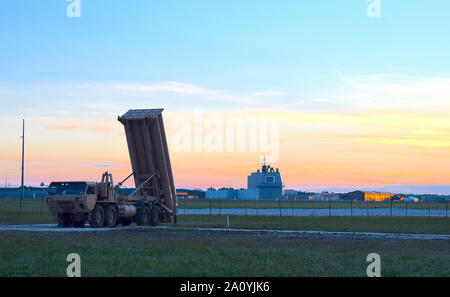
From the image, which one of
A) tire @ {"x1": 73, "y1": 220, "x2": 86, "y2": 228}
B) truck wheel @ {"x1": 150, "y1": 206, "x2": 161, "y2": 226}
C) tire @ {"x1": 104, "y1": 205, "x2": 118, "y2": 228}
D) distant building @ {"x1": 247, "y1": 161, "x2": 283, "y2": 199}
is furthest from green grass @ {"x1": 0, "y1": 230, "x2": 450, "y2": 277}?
distant building @ {"x1": 247, "y1": 161, "x2": 283, "y2": 199}

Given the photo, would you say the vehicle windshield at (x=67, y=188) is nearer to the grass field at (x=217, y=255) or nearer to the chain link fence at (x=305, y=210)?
the grass field at (x=217, y=255)

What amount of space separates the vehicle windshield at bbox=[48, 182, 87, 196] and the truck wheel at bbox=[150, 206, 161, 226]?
18.0 feet

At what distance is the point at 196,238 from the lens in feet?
104

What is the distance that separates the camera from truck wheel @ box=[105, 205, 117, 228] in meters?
40.9

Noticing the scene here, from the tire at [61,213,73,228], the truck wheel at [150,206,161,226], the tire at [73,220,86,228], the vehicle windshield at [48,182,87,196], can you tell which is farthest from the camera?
the truck wheel at [150,206,161,226]

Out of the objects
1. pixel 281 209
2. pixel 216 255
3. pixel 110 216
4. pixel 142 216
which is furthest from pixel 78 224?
pixel 281 209

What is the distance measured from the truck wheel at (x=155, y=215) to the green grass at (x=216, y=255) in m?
11.3

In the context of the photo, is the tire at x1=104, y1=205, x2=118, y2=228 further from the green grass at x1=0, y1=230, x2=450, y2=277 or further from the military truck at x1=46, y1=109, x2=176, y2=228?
the green grass at x1=0, y1=230, x2=450, y2=277

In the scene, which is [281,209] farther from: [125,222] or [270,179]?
[270,179]

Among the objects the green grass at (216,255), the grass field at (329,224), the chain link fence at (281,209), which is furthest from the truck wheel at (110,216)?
the chain link fence at (281,209)

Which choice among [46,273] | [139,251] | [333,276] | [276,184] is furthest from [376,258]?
[276,184]

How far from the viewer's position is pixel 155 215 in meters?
44.0
